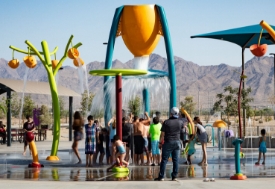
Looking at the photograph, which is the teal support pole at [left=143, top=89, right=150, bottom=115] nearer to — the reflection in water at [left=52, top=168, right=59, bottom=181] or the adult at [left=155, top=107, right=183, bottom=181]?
the reflection in water at [left=52, top=168, right=59, bottom=181]

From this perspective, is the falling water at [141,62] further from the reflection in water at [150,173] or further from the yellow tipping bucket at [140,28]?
the reflection in water at [150,173]

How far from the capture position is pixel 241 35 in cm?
2236

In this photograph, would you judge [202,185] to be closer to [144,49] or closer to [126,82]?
[144,49]

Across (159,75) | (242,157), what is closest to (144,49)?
(159,75)

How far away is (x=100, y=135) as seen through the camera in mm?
18156

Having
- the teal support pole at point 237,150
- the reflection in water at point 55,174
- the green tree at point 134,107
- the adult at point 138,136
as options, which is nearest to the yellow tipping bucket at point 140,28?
the adult at point 138,136

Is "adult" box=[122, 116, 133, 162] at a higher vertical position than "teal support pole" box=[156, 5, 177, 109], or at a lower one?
lower

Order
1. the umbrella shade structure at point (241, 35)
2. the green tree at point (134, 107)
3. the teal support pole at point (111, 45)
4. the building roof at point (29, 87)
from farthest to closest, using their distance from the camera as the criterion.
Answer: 1. the green tree at point (134, 107)
2. the building roof at point (29, 87)
3. the umbrella shade structure at point (241, 35)
4. the teal support pole at point (111, 45)

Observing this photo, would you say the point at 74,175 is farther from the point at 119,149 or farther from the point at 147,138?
the point at 147,138

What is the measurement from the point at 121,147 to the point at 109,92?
5.21 meters

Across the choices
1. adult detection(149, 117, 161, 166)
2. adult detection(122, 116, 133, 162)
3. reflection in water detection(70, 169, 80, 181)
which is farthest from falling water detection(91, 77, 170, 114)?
reflection in water detection(70, 169, 80, 181)

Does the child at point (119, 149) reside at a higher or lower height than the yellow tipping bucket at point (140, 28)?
lower

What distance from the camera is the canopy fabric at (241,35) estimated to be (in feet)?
67.9

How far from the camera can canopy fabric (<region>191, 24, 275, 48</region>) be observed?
20703 mm
